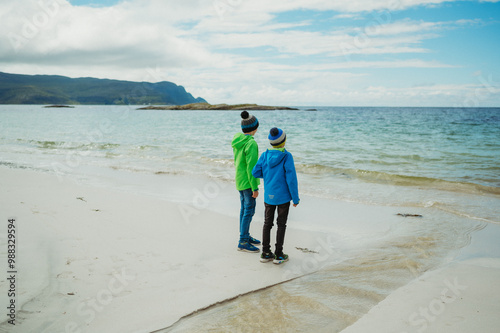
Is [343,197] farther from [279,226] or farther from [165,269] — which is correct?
[165,269]

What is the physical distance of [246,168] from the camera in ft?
17.3

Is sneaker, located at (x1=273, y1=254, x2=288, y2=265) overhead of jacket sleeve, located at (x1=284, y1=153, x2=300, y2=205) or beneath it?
beneath

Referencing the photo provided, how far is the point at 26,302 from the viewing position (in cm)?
349

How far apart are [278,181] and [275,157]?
14.0 inches

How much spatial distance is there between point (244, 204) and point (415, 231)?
3.53m

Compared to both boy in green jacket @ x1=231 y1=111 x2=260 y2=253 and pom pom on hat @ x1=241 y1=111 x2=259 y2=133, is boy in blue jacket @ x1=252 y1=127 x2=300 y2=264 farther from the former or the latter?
pom pom on hat @ x1=241 y1=111 x2=259 y2=133

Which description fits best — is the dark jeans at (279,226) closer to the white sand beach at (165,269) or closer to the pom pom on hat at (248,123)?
the white sand beach at (165,269)

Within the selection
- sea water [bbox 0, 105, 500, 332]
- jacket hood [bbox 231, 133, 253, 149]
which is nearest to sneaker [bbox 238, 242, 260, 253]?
sea water [bbox 0, 105, 500, 332]

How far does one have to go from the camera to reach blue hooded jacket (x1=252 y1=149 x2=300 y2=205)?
4781mm

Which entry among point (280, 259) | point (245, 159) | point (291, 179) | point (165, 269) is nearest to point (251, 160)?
point (245, 159)

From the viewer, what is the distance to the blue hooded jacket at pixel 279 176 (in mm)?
4781

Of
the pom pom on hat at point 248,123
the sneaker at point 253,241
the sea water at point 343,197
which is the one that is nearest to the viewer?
the sea water at point 343,197

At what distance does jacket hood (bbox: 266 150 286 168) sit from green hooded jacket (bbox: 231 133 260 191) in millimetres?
356

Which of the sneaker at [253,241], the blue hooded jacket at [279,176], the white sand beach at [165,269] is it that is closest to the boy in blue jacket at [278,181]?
the blue hooded jacket at [279,176]
